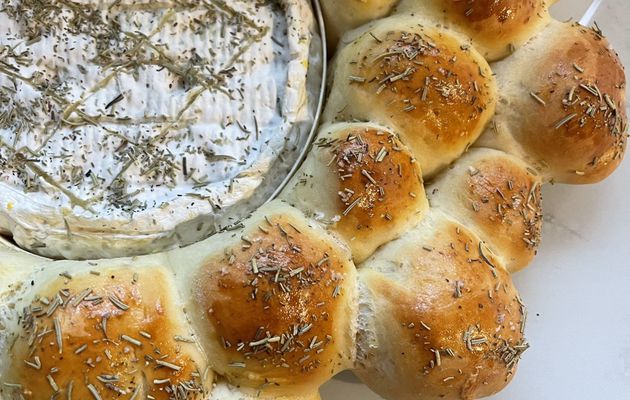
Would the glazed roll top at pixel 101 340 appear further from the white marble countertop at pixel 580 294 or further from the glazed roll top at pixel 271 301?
the white marble countertop at pixel 580 294

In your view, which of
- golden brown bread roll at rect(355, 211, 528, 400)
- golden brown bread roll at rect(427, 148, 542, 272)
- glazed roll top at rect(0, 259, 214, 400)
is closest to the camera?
glazed roll top at rect(0, 259, 214, 400)

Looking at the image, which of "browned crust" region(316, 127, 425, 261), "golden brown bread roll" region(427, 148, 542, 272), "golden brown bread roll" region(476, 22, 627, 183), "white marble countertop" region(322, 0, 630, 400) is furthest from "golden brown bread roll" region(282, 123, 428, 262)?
"white marble countertop" region(322, 0, 630, 400)

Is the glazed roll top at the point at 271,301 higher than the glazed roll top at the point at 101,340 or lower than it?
higher

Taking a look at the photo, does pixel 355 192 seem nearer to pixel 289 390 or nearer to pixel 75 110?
pixel 289 390

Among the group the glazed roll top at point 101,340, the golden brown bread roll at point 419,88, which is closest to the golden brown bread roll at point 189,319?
the glazed roll top at point 101,340

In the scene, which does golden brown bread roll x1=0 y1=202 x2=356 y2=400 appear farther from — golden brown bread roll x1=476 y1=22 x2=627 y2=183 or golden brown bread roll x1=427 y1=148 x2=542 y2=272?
golden brown bread roll x1=476 y1=22 x2=627 y2=183

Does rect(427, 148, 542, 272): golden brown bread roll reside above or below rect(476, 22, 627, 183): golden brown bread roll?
below

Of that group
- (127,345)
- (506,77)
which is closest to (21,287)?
(127,345)
